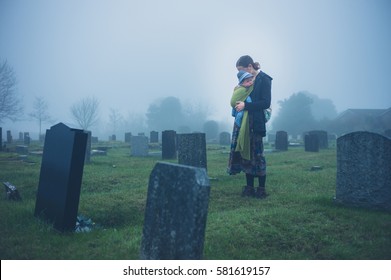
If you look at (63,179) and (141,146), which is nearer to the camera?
(63,179)

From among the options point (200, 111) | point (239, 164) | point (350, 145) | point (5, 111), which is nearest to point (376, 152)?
point (350, 145)

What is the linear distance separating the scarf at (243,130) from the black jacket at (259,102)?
0.11 m

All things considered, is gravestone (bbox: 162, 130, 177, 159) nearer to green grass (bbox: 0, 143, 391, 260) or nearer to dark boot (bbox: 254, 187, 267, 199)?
green grass (bbox: 0, 143, 391, 260)

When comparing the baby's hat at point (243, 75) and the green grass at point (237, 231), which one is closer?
the green grass at point (237, 231)

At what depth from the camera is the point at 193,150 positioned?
339 inches

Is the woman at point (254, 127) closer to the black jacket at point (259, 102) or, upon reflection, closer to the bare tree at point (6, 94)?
the black jacket at point (259, 102)

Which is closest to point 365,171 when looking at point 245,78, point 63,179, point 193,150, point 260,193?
point 260,193

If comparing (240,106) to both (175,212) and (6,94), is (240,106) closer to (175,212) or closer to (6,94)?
(175,212)

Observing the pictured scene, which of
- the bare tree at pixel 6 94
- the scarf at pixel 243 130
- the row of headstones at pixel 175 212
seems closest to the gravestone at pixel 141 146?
the scarf at pixel 243 130

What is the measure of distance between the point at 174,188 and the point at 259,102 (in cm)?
350

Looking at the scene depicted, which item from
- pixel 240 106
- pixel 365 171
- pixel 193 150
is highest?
pixel 240 106

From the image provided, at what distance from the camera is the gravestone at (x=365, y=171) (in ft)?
16.7
